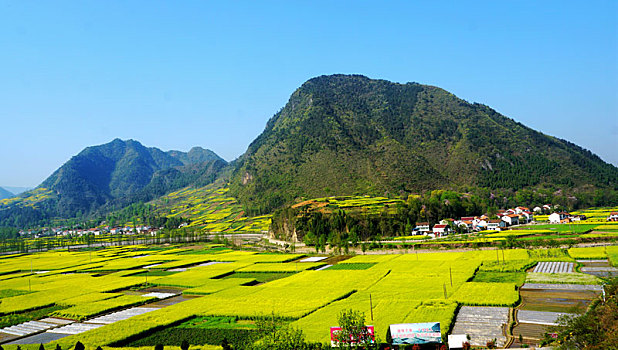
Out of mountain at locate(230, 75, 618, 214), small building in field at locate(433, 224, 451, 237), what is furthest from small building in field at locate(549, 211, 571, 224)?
mountain at locate(230, 75, 618, 214)

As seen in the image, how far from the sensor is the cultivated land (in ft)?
108

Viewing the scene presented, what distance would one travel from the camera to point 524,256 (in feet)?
193

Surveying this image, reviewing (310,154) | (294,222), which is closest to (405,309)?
(294,222)

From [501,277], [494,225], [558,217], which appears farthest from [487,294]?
[558,217]

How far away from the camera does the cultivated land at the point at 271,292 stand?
33.0 metres

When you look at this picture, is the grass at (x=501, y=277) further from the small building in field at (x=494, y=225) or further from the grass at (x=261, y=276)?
the small building in field at (x=494, y=225)

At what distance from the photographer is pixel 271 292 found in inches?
1829

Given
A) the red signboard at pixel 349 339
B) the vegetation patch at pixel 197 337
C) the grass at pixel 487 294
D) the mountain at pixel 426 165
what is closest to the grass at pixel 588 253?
the grass at pixel 487 294

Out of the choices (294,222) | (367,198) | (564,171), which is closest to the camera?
(294,222)

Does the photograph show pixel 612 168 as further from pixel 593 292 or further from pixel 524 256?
pixel 593 292

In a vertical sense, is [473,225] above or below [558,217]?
below

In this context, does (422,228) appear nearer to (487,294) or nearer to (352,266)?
(352,266)

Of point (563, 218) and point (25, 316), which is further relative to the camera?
point (563, 218)

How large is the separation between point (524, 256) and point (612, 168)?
510ft
